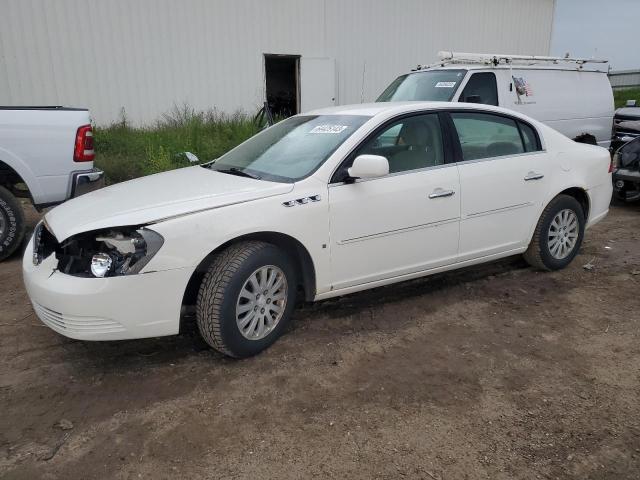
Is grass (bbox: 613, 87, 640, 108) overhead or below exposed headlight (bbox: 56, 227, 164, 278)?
below

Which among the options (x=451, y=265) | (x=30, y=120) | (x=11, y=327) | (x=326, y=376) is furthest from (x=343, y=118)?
(x=30, y=120)

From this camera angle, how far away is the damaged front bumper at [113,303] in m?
2.90

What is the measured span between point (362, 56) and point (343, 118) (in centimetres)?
1067

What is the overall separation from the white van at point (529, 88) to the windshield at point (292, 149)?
3.68 meters

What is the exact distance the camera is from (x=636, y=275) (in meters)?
4.97

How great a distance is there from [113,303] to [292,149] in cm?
174

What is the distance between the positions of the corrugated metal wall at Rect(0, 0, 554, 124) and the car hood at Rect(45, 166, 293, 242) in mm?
7863

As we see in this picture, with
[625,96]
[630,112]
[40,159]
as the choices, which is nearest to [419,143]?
[40,159]

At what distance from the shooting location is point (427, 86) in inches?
303

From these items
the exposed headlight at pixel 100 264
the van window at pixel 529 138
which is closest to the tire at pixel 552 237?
the van window at pixel 529 138

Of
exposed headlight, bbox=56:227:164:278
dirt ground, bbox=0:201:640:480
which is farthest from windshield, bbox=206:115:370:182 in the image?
dirt ground, bbox=0:201:640:480

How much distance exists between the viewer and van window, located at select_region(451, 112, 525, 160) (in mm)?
4227

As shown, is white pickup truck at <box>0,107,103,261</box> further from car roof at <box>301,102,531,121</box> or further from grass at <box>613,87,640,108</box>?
grass at <box>613,87,640,108</box>

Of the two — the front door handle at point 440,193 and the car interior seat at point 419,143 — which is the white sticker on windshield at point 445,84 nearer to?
the car interior seat at point 419,143
